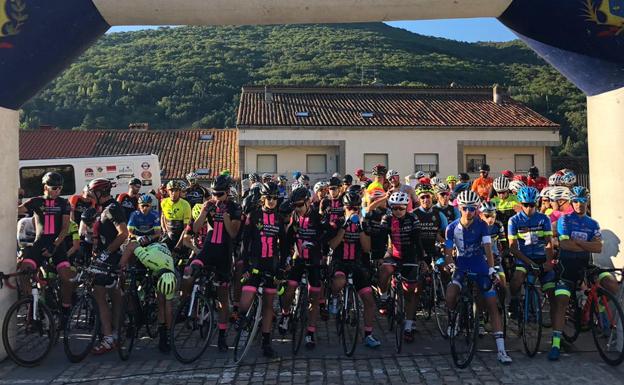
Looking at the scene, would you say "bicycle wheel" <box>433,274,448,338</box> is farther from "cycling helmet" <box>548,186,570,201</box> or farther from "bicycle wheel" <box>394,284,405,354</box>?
"cycling helmet" <box>548,186,570,201</box>

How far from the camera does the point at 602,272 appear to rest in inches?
243

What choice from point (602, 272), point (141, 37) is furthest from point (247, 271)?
point (141, 37)

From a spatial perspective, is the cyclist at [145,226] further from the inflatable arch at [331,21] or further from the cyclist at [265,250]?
the inflatable arch at [331,21]

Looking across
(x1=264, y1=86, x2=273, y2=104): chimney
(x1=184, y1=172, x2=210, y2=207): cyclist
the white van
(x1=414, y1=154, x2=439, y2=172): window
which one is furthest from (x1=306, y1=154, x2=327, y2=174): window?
(x1=184, y1=172, x2=210, y2=207): cyclist

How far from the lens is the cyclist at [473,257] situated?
19.5 ft

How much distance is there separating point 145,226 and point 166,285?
1.03 meters

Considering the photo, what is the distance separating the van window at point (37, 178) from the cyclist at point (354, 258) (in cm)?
1317

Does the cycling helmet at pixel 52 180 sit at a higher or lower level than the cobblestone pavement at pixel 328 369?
higher

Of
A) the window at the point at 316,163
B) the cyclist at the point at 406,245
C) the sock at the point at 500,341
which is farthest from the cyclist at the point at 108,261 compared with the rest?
the window at the point at 316,163

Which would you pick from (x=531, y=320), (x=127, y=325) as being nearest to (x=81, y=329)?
(x=127, y=325)

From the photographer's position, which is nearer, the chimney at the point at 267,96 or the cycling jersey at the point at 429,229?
the cycling jersey at the point at 429,229

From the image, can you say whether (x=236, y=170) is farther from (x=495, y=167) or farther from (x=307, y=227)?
(x=307, y=227)

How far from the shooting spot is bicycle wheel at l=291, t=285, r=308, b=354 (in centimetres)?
625

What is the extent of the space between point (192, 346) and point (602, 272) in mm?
4941
